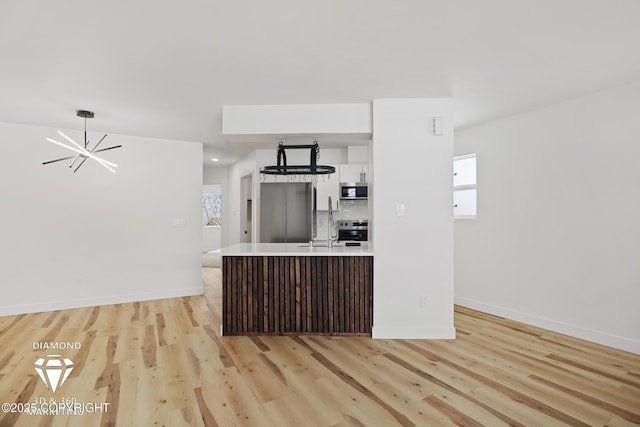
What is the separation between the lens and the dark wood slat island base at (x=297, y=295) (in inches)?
135

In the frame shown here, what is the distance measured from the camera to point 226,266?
3467 millimetres

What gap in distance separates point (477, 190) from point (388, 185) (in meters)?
1.76

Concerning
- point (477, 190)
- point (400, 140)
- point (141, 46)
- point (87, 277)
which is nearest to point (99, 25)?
point (141, 46)

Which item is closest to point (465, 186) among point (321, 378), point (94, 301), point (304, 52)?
point (304, 52)

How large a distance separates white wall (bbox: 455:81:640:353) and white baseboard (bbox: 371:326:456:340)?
1.25 meters

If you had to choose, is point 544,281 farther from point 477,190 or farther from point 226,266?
point 226,266

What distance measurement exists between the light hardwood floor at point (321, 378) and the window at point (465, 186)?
166 cm

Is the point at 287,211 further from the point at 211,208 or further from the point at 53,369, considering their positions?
the point at 211,208

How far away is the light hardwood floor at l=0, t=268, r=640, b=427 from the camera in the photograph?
201 cm

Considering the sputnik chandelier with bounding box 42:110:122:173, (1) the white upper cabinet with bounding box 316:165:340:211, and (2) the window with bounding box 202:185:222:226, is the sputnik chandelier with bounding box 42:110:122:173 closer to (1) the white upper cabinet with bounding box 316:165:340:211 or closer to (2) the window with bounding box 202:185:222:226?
(1) the white upper cabinet with bounding box 316:165:340:211

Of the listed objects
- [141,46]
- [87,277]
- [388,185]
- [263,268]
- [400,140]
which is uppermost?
[141,46]

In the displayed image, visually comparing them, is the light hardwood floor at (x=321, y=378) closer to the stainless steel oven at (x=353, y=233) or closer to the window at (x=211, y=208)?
the stainless steel oven at (x=353, y=233)

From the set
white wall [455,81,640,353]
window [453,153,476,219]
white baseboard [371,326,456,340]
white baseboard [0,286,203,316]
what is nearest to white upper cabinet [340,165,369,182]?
window [453,153,476,219]

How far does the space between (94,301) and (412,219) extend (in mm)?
4489
